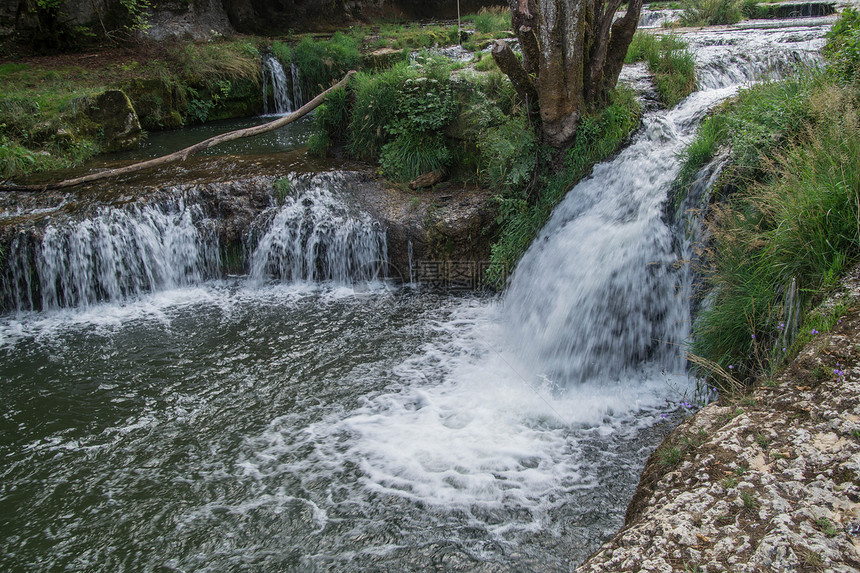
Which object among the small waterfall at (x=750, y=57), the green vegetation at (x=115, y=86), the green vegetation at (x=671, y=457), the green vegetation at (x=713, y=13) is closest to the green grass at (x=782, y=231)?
the green vegetation at (x=671, y=457)

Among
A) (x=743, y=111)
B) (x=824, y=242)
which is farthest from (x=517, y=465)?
(x=743, y=111)

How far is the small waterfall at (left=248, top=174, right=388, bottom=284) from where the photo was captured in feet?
25.0

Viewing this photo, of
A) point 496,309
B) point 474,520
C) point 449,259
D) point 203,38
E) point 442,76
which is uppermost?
point 203,38

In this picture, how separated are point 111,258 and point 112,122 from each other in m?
4.77

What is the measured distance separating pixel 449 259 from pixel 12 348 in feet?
16.9

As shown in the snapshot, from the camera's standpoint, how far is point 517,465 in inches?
162

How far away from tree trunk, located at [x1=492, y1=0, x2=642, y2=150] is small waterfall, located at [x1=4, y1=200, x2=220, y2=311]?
4.74 metres

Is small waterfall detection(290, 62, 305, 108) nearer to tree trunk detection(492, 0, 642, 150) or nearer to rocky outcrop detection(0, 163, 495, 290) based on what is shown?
rocky outcrop detection(0, 163, 495, 290)

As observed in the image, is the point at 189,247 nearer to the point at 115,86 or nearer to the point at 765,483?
the point at 115,86

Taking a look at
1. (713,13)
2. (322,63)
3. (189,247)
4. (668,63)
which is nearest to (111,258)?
(189,247)

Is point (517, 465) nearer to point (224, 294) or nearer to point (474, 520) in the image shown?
point (474, 520)

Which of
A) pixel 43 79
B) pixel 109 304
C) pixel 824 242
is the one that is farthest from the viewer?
pixel 43 79

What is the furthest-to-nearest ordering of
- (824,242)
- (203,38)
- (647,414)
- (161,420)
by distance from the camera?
(203,38) < (161,420) < (647,414) < (824,242)

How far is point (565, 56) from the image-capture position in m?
6.51
